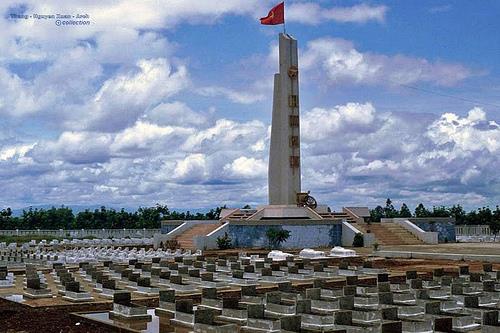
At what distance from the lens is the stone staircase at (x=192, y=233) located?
157 ft

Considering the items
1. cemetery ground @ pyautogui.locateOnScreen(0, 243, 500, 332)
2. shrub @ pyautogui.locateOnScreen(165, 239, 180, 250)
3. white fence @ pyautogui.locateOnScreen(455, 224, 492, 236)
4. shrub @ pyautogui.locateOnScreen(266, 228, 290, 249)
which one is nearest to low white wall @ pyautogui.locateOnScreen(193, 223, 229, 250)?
shrub @ pyautogui.locateOnScreen(165, 239, 180, 250)

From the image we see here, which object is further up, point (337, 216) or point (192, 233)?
point (337, 216)

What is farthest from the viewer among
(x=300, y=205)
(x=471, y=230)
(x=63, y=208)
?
(x=63, y=208)

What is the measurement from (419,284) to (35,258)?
73.3ft

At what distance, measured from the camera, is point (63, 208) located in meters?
72.8

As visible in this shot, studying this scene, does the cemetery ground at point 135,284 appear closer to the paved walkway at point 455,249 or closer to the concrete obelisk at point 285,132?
the paved walkway at point 455,249

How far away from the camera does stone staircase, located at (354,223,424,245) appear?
47.9 m

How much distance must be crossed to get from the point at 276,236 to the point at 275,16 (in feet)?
59.3

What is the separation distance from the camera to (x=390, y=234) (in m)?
49.6

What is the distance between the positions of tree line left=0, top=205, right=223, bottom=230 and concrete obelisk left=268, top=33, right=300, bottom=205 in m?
16.1

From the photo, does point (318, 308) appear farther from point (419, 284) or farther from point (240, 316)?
point (419, 284)

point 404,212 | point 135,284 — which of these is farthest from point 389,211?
point 135,284

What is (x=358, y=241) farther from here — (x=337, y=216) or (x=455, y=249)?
(x=455, y=249)

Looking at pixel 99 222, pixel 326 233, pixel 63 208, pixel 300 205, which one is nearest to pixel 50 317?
pixel 326 233
